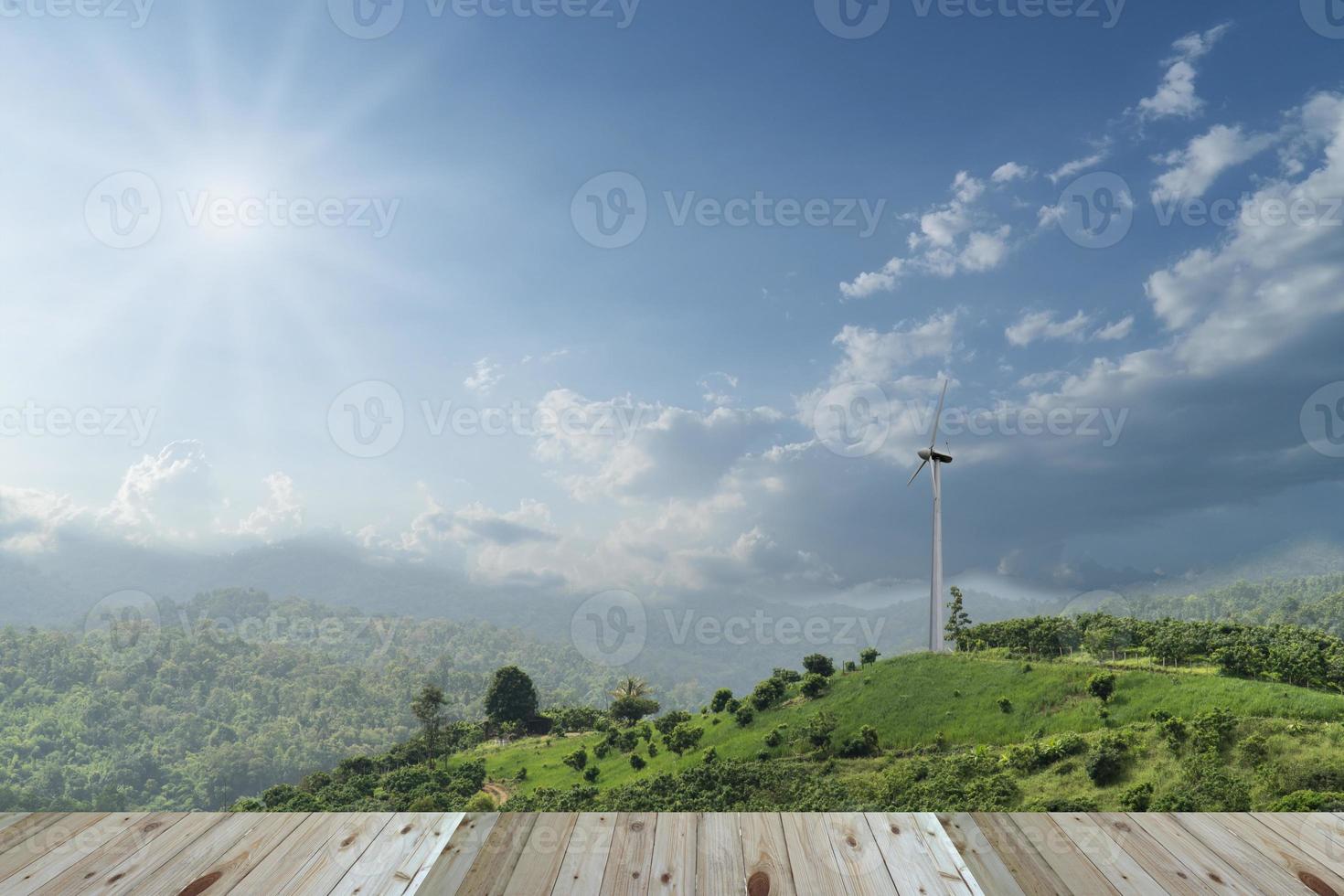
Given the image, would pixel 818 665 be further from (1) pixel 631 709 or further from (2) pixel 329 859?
(2) pixel 329 859

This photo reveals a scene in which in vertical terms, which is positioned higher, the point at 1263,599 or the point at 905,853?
the point at 905,853

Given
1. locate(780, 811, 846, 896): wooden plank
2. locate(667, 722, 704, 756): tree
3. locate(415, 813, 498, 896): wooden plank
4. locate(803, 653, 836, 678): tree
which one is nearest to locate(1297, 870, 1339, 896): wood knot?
locate(780, 811, 846, 896): wooden plank

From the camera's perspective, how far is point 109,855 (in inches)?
138

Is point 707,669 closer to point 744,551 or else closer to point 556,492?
point 744,551

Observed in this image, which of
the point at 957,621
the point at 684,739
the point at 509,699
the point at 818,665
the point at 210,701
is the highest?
the point at 957,621

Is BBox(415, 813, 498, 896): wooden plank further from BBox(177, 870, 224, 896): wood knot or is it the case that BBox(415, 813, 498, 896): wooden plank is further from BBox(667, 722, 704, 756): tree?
BBox(667, 722, 704, 756): tree

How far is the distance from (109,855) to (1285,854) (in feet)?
17.9

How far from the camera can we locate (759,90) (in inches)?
1379

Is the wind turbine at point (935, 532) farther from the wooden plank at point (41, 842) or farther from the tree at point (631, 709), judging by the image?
the wooden plank at point (41, 842)

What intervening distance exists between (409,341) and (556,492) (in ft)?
75.6

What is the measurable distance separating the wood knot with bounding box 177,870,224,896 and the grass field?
19.8 metres

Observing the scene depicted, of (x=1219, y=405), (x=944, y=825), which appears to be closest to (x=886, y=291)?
(x=1219, y=405)

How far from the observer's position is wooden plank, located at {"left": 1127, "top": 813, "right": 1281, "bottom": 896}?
3232 mm

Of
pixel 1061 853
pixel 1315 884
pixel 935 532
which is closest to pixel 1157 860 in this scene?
pixel 1061 853
